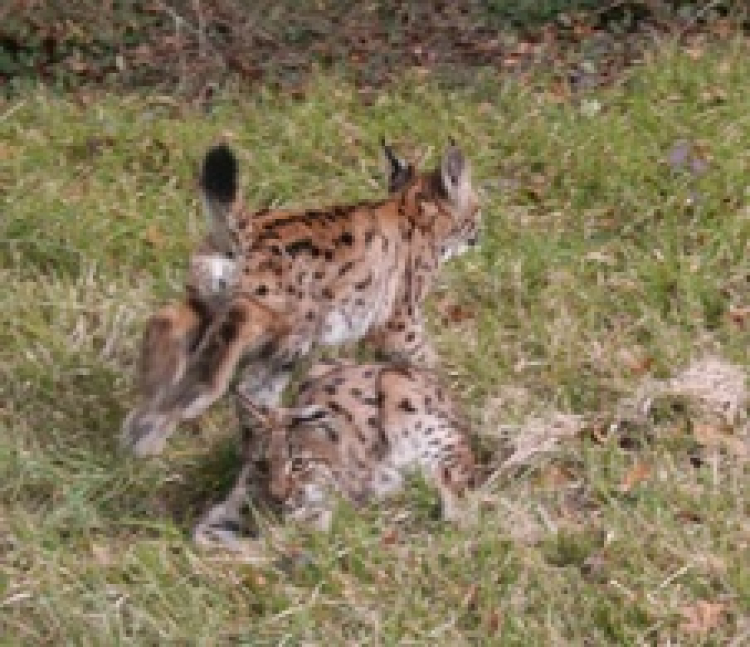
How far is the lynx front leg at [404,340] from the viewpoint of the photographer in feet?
28.1

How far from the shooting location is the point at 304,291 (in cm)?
794

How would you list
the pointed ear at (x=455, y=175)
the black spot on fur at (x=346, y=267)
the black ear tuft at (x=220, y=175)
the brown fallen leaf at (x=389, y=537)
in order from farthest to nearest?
the pointed ear at (x=455, y=175) → the black spot on fur at (x=346, y=267) → the black ear tuft at (x=220, y=175) → the brown fallen leaf at (x=389, y=537)

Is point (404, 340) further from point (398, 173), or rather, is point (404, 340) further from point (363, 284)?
point (398, 173)

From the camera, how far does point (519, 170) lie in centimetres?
1034

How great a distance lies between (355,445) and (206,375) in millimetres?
562

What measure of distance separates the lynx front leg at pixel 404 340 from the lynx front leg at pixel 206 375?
3.18ft

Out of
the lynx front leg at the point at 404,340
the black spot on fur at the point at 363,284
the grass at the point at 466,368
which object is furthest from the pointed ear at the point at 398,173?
the black spot on fur at the point at 363,284

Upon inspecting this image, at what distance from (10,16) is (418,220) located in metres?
4.49

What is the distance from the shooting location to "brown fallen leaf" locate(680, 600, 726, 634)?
22.4 ft

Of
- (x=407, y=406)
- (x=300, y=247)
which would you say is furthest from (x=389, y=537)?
(x=300, y=247)

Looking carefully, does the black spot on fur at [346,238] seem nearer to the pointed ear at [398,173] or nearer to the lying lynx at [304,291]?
the lying lynx at [304,291]

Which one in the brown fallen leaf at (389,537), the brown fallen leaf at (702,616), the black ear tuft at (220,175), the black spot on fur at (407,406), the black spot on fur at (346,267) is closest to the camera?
the brown fallen leaf at (702,616)

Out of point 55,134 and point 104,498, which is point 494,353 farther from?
point 55,134

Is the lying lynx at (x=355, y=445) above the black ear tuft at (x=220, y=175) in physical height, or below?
below
